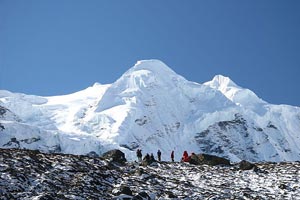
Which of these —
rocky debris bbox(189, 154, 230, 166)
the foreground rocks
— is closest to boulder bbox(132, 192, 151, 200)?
the foreground rocks

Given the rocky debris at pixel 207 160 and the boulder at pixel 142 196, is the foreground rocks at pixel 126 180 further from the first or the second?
the rocky debris at pixel 207 160

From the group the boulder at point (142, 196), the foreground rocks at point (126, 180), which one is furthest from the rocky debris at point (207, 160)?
the boulder at point (142, 196)

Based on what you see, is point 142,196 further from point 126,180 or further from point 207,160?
point 207,160

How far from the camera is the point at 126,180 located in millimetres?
33469

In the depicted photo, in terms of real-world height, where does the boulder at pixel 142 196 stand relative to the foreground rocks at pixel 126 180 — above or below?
below

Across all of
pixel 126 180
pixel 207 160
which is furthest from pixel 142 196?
pixel 207 160

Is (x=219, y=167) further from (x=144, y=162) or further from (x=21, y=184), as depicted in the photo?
(x=21, y=184)

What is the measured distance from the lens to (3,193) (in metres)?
27.0

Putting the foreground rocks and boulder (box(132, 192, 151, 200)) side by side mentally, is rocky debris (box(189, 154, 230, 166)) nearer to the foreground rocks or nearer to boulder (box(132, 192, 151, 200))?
the foreground rocks

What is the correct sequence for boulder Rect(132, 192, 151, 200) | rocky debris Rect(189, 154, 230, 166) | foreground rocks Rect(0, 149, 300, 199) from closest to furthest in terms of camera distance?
1. foreground rocks Rect(0, 149, 300, 199)
2. boulder Rect(132, 192, 151, 200)
3. rocky debris Rect(189, 154, 230, 166)

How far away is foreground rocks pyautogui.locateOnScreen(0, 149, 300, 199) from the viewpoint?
29.0 metres

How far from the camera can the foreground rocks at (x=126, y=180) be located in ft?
95.1

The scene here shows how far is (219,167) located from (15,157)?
16.2m

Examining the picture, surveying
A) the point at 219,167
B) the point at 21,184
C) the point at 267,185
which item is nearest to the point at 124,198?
the point at 21,184
